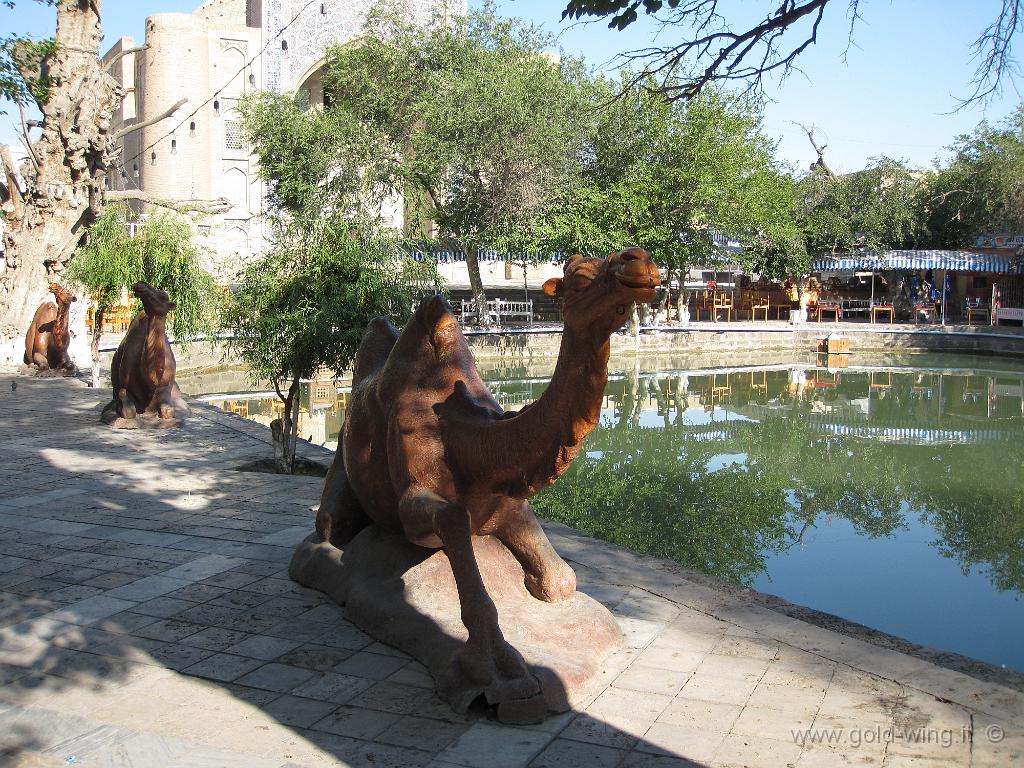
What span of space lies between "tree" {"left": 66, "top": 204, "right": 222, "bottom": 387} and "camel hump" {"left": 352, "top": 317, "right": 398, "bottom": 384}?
8.85 metres

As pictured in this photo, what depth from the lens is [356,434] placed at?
505 cm

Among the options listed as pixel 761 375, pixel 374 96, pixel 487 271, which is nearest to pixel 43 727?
pixel 761 375

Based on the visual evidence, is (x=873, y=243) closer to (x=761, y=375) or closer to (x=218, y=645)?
(x=761, y=375)

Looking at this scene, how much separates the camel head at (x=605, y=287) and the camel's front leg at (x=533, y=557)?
4.35 feet

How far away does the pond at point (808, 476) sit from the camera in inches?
306

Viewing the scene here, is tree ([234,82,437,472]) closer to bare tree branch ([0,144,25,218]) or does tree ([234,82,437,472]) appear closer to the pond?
the pond

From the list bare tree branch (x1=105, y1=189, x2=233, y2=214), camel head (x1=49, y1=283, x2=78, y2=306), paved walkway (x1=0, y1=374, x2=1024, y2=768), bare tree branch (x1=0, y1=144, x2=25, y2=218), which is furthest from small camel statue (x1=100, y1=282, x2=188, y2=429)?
bare tree branch (x1=0, y1=144, x2=25, y2=218)

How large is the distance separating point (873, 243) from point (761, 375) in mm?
12998

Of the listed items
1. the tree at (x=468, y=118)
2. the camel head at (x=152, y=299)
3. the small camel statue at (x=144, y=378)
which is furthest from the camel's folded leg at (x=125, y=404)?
the tree at (x=468, y=118)

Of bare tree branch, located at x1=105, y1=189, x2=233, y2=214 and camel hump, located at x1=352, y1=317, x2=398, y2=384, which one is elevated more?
bare tree branch, located at x1=105, y1=189, x2=233, y2=214

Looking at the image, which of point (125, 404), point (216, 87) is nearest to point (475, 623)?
point (125, 404)

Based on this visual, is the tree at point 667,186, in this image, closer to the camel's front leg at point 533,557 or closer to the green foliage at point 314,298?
the green foliage at point 314,298

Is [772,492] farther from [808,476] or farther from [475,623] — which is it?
[475,623]

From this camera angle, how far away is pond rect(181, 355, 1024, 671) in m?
7.78
